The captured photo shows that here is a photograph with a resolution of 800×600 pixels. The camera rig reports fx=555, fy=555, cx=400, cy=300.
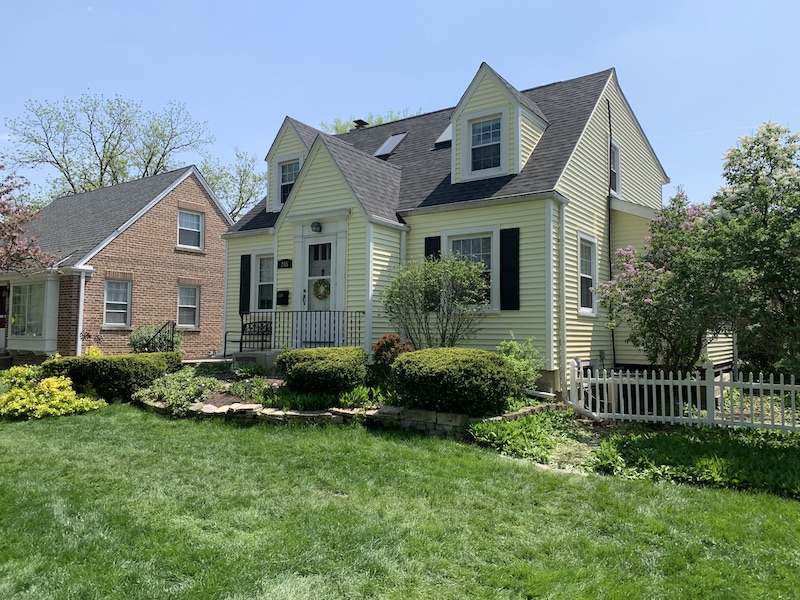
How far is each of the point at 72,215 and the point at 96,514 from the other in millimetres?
19398

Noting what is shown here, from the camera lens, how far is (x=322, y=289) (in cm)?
1201

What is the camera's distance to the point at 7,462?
658 cm

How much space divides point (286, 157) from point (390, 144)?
3187mm

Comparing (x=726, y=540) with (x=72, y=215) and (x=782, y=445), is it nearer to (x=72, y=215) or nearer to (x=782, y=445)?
(x=782, y=445)

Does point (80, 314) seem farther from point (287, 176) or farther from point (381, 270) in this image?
point (381, 270)

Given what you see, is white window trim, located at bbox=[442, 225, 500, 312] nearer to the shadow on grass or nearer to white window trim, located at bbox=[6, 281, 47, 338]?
the shadow on grass

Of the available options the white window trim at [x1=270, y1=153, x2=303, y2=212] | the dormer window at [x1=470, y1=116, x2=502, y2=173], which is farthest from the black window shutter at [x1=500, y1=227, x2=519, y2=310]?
the white window trim at [x1=270, y1=153, x2=303, y2=212]

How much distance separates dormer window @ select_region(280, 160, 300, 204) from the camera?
1402 centimetres

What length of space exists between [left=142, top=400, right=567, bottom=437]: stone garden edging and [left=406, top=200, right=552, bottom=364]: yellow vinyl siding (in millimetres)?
1874

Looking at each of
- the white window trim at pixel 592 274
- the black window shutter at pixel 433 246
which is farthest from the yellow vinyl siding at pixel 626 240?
the black window shutter at pixel 433 246

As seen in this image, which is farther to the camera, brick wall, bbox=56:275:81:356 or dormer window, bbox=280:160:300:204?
brick wall, bbox=56:275:81:356

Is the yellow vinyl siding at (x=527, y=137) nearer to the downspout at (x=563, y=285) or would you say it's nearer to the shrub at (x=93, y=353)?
the downspout at (x=563, y=285)

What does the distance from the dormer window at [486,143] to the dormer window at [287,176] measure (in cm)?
463

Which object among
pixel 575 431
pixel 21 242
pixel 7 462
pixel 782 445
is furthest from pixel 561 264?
pixel 21 242
